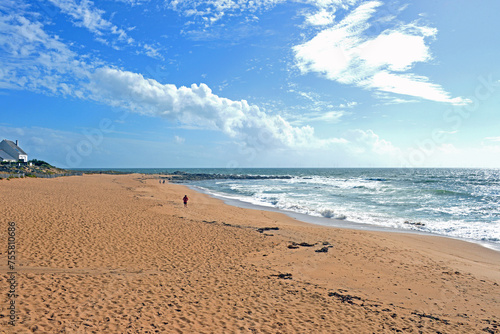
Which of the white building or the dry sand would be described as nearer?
the dry sand

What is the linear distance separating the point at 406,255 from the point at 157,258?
35.5ft

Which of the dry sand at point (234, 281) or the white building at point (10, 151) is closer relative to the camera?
the dry sand at point (234, 281)

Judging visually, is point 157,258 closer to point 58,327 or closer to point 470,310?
point 58,327

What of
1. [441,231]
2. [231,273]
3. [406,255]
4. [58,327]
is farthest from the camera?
[441,231]

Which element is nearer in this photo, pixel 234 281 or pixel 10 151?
pixel 234 281

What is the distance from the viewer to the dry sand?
20.5 feet

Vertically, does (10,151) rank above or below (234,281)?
above

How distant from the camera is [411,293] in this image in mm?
8445

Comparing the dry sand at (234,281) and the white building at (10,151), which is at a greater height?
the white building at (10,151)

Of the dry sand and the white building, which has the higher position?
the white building

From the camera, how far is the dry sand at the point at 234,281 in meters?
6.24

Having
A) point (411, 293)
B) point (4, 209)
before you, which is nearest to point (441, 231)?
point (411, 293)

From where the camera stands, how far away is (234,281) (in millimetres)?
8594

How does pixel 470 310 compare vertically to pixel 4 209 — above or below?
below
